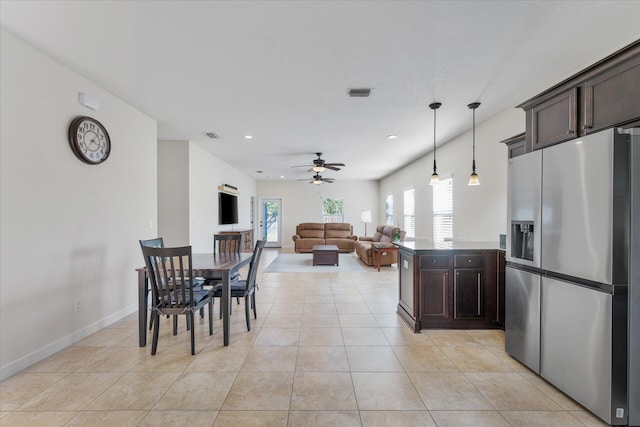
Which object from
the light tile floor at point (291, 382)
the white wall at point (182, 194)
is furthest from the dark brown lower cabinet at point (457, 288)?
the white wall at point (182, 194)

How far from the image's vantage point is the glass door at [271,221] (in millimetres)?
11656

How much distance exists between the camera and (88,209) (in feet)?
10.1

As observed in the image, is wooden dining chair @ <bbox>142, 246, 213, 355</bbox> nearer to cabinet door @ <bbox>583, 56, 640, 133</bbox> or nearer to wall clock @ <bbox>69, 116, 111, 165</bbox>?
wall clock @ <bbox>69, 116, 111, 165</bbox>

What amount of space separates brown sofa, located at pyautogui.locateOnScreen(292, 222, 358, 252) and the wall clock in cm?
680

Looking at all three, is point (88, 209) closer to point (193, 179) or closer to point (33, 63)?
point (33, 63)

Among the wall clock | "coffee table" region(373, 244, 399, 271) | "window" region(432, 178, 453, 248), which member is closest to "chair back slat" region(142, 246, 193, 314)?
the wall clock

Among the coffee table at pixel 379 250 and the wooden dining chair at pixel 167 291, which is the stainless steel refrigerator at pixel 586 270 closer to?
the wooden dining chair at pixel 167 291

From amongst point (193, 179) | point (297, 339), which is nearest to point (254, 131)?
point (193, 179)

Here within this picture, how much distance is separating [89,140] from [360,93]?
296cm

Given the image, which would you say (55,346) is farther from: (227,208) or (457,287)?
(227,208)

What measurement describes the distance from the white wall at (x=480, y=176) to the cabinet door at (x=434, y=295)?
1.48m

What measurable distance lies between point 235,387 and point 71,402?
1.09 m

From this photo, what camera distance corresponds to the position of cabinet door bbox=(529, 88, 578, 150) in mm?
2205

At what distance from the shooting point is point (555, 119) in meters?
2.36
